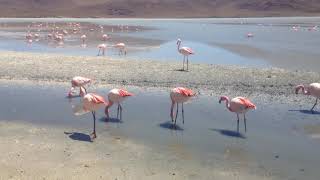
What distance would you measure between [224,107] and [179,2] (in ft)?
310

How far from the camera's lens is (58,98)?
13.0 metres

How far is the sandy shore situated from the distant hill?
247ft

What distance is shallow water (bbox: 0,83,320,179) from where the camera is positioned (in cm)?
841

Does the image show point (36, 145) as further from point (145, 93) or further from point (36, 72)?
point (36, 72)

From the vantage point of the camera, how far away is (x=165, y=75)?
16281 millimetres

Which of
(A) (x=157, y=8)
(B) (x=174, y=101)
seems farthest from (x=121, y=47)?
(A) (x=157, y=8)

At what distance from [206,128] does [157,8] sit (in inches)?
3608

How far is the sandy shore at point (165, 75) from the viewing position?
1440 cm

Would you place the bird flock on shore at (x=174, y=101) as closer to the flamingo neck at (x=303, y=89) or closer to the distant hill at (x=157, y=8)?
the flamingo neck at (x=303, y=89)

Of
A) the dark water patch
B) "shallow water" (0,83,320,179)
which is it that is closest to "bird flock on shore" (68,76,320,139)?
"shallow water" (0,83,320,179)

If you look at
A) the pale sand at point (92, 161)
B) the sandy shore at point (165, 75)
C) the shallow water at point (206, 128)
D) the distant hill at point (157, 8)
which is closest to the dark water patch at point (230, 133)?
the shallow water at point (206, 128)

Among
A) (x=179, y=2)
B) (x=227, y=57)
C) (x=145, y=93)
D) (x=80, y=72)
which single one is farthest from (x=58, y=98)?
(x=179, y=2)

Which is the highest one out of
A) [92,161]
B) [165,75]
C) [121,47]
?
[121,47]

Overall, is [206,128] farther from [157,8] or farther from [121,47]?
[157,8]
